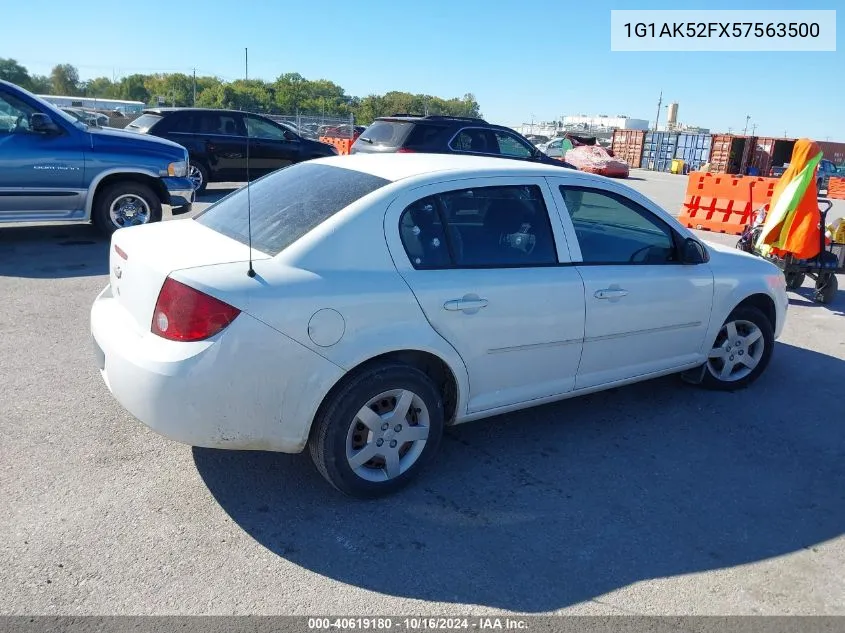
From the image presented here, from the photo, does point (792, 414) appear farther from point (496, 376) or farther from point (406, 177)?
point (406, 177)

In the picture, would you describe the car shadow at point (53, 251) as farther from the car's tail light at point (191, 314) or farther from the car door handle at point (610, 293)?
the car door handle at point (610, 293)

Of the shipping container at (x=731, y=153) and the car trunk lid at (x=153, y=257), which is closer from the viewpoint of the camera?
the car trunk lid at (x=153, y=257)

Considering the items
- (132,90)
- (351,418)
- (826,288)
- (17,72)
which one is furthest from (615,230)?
(132,90)

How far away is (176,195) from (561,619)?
25.4ft

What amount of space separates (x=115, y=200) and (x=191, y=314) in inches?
256

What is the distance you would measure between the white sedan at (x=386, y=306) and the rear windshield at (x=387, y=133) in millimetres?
8558

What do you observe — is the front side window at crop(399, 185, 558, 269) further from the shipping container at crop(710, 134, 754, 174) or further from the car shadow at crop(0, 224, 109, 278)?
the shipping container at crop(710, 134, 754, 174)

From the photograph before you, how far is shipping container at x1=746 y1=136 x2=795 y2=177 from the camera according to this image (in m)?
36.0

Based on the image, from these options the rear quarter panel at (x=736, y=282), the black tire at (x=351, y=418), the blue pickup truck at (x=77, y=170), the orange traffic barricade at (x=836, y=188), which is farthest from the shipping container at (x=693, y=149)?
the black tire at (x=351, y=418)

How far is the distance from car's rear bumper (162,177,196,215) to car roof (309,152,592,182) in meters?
5.43

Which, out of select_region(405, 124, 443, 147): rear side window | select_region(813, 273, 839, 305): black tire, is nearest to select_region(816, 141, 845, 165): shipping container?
select_region(405, 124, 443, 147): rear side window

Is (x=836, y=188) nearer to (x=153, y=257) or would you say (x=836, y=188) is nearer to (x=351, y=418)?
(x=351, y=418)

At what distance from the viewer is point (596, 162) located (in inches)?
1094

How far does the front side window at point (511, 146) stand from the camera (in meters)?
13.3
